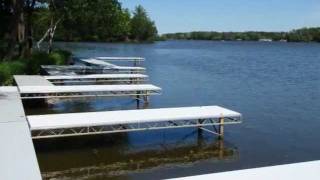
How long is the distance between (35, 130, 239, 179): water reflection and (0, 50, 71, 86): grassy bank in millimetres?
7766

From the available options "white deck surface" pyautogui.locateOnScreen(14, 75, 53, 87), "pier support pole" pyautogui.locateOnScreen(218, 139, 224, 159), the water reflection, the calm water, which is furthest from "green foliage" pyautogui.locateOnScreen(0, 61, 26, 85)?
"pier support pole" pyautogui.locateOnScreen(218, 139, 224, 159)

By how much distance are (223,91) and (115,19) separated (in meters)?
9.67

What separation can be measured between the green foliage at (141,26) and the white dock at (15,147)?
116m

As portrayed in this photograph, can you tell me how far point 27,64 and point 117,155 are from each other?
1426 centimetres

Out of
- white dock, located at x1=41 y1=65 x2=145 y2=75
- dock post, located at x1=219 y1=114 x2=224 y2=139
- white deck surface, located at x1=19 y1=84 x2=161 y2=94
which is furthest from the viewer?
white dock, located at x1=41 y1=65 x2=145 y2=75

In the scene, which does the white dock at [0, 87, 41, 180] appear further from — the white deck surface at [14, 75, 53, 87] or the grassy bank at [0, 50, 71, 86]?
the grassy bank at [0, 50, 71, 86]

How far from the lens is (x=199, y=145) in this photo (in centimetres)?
1334

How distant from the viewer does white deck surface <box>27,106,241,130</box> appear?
1163 cm

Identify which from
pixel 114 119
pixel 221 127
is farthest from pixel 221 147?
pixel 114 119

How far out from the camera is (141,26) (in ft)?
424

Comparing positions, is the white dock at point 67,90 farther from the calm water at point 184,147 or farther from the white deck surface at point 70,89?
the calm water at point 184,147

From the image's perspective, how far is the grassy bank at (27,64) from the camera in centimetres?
1983

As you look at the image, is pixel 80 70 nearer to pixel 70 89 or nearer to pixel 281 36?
pixel 70 89

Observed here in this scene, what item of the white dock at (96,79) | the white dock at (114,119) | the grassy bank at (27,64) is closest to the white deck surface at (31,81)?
the grassy bank at (27,64)
